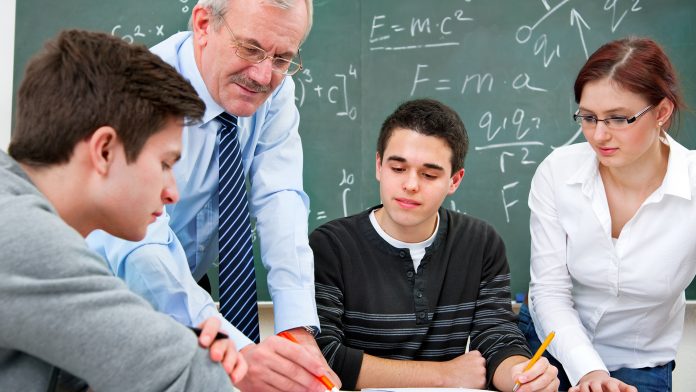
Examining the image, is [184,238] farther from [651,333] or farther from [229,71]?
[651,333]

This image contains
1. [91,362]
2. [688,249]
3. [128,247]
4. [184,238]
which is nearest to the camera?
[91,362]

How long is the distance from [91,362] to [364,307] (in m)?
1.21

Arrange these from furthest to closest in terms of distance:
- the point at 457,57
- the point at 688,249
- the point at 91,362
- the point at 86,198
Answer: the point at 457,57 → the point at 688,249 → the point at 86,198 → the point at 91,362

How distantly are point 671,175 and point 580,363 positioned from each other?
620mm

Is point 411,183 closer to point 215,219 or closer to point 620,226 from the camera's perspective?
point 215,219

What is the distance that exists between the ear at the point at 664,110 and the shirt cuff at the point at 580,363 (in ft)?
2.30

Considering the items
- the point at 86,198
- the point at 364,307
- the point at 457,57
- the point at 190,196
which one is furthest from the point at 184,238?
the point at 457,57

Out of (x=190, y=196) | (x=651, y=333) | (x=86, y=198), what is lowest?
(x=651, y=333)

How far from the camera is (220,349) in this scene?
1.04 meters

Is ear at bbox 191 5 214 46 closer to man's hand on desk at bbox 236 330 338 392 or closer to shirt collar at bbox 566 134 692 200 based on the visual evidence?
man's hand on desk at bbox 236 330 338 392

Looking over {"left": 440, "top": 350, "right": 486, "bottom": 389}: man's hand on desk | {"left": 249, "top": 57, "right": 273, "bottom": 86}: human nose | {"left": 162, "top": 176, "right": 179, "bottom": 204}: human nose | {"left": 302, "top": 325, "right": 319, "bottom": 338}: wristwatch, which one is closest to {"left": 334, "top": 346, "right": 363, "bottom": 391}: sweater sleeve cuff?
{"left": 302, "top": 325, "right": 319, "bottom": 338}: wristwatch

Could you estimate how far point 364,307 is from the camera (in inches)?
79.7

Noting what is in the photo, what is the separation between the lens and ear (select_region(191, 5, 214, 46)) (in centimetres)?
182

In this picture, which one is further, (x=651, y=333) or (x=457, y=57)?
(x=457, y=57)
